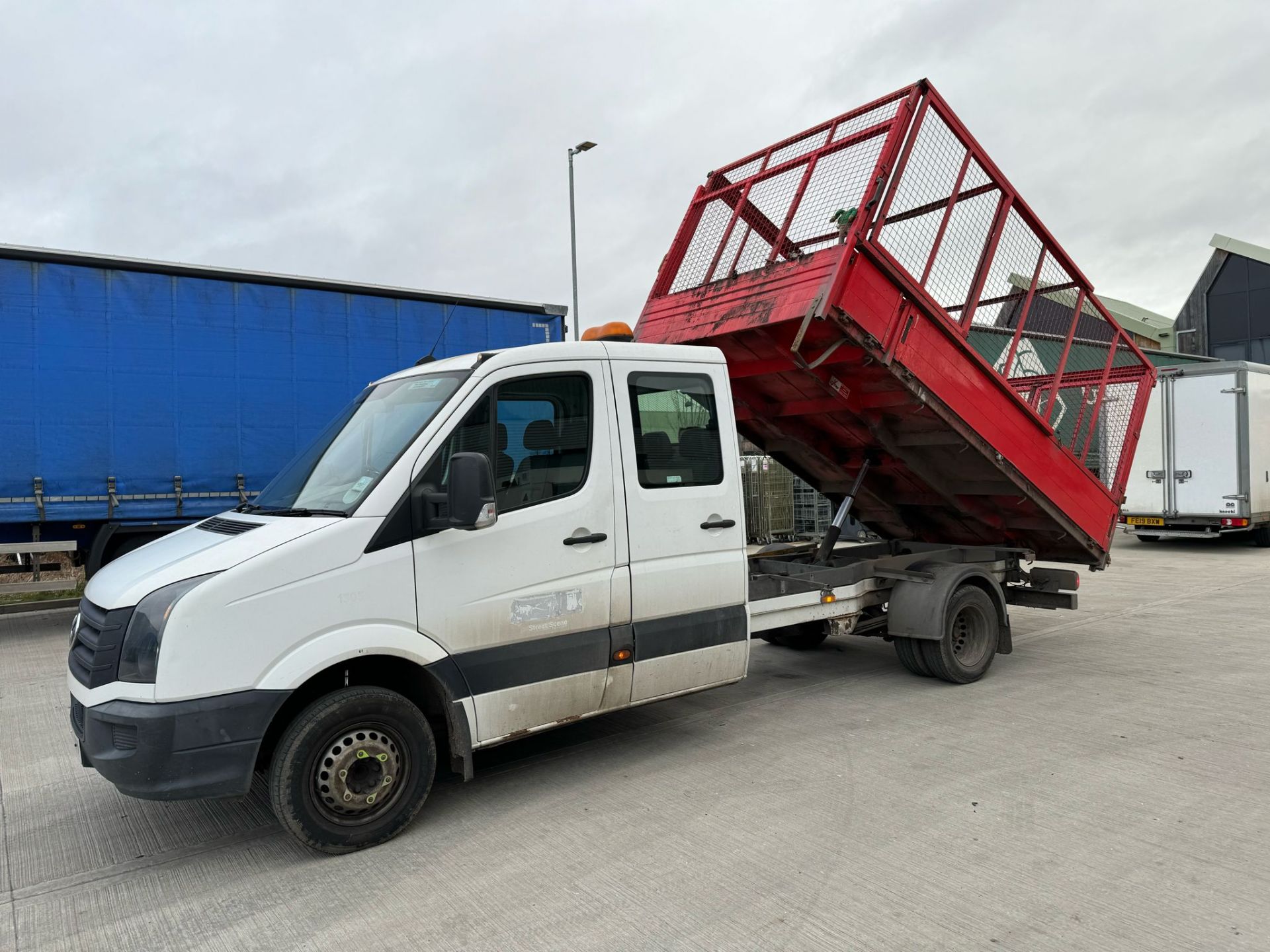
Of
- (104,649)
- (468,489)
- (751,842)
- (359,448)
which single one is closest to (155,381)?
(359,448)

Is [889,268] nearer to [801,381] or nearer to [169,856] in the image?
[801,381]

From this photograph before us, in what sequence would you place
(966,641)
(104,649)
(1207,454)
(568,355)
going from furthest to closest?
(1207,454)
(966,641)
(568,355)
(104,649)

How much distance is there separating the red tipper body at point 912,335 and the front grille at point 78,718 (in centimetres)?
414

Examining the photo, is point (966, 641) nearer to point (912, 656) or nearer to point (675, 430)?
point (912, 656)

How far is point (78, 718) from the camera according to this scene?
3861mm

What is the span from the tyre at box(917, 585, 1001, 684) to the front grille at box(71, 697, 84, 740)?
17.4ft

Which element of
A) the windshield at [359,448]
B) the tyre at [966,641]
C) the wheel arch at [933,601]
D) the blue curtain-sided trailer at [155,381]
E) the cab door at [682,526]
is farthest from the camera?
the blue curtain-sided trailer at [155,381]

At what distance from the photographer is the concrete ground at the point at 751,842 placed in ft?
10.8

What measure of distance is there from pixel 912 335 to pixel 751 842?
→ 3398mm

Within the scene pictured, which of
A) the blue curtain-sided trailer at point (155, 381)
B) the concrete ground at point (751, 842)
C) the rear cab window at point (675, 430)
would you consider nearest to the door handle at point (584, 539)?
the rear cab window at point (675, 430)

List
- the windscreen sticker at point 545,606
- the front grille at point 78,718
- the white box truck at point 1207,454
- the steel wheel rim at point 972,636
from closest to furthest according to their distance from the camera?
the front grille at point 78,718 → the windscreen sticker at point 545,606 → the steel wheel rim at point 972,636 → the white box truck at point 1207,454

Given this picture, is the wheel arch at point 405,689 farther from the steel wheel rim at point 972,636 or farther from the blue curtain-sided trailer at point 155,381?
the blue curtain-sided trailer at point 155,381

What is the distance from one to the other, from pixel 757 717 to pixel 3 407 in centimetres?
830

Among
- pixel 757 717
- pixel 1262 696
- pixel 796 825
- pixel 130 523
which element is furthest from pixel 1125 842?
pixel 130 523
